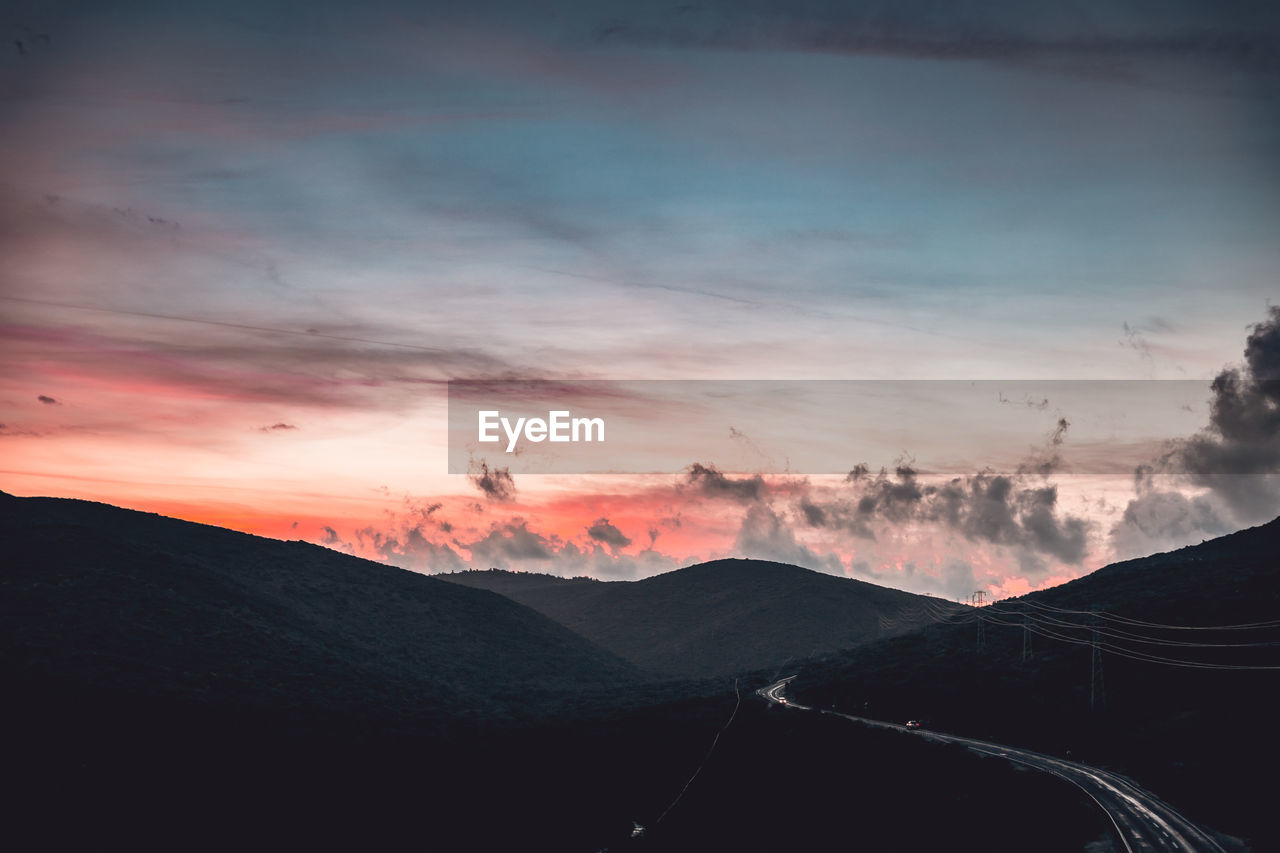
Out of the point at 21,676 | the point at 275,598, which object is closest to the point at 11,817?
the point at 21,676

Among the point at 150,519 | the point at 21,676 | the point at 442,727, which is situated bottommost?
the point at 442,727

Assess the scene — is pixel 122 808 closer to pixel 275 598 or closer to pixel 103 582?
pixel 103 582

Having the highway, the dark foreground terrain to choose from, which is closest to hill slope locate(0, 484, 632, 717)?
the dark foreground terrain

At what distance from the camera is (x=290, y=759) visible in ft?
303

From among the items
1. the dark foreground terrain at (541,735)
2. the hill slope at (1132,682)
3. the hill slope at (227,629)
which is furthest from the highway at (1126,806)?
the hill slope at (227,629)

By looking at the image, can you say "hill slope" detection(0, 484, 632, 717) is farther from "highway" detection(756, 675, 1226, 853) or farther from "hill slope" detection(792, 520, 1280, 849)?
"highway" detection(756, 675, 1226, 853)

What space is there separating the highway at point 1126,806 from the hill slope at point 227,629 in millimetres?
76260

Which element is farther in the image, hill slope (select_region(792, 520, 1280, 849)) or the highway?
hill slope (select_region(792, 520, 1280, 849))

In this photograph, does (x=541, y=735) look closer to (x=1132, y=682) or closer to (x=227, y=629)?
(x=227, y=629)

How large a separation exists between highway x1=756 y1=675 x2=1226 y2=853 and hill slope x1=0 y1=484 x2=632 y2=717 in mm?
76260

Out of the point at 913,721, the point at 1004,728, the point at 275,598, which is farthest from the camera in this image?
the point at 275,598

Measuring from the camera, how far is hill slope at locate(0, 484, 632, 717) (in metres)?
116

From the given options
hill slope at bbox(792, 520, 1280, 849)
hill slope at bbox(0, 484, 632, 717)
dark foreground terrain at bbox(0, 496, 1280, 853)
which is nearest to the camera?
dark foreground terrain at bbox(0, 496, 1280, 853)

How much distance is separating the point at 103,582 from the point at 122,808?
6968cm
